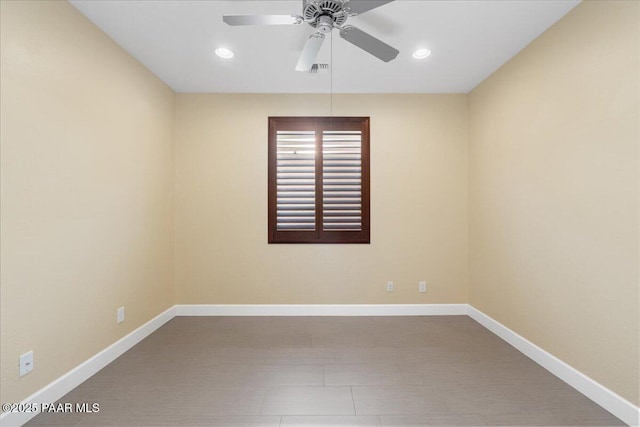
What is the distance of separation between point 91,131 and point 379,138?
9.33 ft

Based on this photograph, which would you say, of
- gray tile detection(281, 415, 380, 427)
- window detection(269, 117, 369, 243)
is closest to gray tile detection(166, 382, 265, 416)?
gray tile detection(281, 415, 380, 427)

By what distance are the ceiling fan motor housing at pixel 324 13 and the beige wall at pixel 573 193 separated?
173 cm

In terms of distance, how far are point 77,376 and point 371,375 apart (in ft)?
7.01

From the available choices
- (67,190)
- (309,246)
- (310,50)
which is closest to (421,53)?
(310,50)

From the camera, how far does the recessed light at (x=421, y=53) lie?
2.69m

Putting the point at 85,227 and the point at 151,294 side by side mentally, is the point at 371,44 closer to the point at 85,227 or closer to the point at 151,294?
the point at 85,227

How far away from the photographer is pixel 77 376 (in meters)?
2.14

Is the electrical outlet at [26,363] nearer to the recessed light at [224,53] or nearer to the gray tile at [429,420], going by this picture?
the gray tile at [429,420]

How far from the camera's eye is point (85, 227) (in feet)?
7.36

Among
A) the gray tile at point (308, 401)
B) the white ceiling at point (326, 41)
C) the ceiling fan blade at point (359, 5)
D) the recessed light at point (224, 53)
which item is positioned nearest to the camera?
the ceiling fan blade at point (359, 5)

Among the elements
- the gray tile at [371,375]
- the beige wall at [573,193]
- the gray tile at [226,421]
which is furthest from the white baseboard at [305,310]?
the gray tile at [226,421]

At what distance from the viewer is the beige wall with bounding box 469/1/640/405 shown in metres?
1.79

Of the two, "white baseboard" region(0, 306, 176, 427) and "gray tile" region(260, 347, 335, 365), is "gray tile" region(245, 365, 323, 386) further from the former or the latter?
"white baseboard" region(0, 306, 176, 427)

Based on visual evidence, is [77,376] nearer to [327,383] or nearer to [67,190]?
[67,190]
